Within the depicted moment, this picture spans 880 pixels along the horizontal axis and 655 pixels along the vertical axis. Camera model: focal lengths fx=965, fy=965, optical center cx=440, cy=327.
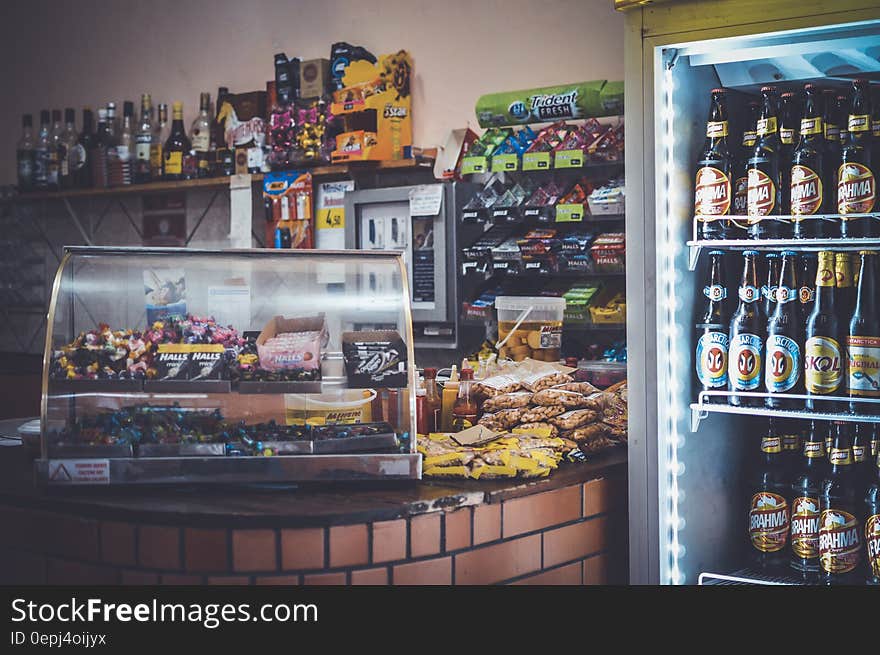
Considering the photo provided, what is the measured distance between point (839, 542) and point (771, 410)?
387 millimetres

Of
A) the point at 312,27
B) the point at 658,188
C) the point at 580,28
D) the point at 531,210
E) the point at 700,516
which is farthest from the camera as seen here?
the point at 312,27

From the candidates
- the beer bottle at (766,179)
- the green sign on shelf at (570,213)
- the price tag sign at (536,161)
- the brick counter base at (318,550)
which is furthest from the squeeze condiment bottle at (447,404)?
the price tag sign at (536,161)

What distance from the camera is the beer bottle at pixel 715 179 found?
248 centimetres

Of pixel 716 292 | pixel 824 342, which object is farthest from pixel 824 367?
pixel 716 292

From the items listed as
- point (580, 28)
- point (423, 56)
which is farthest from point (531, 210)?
point (423, 56)

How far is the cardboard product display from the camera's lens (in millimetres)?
2234

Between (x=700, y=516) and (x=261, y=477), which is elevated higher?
(x=261, y=477)

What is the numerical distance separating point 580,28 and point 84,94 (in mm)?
4043

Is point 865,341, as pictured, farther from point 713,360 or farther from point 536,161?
point 536,161

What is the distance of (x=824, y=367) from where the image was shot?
7.91 ft

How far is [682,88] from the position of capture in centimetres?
249

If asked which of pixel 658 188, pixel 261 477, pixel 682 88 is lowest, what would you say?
pixel 261 477

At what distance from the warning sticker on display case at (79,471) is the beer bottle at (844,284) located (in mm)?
1821

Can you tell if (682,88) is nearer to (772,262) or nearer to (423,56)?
(772,262)
